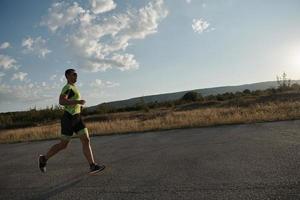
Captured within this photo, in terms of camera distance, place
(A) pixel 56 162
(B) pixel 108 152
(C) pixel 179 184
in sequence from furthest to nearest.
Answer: (B) pixel 108 152, (A) pixel 56 162, (C) pixel 179 184

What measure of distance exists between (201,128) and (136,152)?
4.15 metres

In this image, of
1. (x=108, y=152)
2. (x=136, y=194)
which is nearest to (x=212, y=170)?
(x=136, y=194)

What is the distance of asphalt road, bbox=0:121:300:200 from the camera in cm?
457

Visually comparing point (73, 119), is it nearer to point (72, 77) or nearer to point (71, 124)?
point (71, 124)

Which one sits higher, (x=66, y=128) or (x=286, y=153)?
(x=66, y=128)

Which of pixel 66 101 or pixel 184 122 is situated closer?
pixel 66 101

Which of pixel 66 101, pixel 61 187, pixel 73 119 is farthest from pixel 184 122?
pixel 61 187

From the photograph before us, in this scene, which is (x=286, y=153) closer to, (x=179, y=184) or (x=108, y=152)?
(x=179, y=184)

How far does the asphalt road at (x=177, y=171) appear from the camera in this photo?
457cm

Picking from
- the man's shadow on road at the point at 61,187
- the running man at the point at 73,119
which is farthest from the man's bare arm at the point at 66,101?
the man's shadow on road at the point at 61,187

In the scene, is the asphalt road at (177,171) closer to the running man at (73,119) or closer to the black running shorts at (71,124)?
the running man at (73,119)

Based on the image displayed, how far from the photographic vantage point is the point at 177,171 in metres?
5.74

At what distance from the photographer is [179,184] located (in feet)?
16.2

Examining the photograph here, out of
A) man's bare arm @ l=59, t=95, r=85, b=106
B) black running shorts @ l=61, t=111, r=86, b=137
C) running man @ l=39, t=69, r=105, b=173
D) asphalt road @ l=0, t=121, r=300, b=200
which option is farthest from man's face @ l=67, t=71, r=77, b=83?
asphalt road @ l=0, t=121, r=300, b=200
